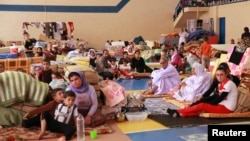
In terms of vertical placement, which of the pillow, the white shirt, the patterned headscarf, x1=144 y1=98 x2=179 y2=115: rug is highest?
the patterned headscarf

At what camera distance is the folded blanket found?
5117 mm

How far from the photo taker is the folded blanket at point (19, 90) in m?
5.12

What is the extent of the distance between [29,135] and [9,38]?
1326cm

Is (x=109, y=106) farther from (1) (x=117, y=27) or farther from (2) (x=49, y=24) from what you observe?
(1) (x=117, y=27)

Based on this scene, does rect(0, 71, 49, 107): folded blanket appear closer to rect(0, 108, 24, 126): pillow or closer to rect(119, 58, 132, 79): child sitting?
rect(0, 108, 24, 126): pillow

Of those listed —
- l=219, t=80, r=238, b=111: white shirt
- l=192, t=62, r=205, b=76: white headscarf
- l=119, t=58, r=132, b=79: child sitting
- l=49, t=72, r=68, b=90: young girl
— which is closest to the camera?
l=219, t=80, r=238, b=111: white shirt

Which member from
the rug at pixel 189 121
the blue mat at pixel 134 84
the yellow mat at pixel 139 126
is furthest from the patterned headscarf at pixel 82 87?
the blue mat at pixel 134 84

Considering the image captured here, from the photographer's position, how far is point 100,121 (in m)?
5.43

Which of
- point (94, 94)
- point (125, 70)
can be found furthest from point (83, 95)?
point (125, 70)

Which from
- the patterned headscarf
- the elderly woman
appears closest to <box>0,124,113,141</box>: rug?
the patterned headscarf

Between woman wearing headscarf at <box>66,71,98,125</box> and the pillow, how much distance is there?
0.77 metres

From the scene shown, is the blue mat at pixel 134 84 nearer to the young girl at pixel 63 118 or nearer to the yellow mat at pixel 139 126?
the yellow mat at pixel 139 126

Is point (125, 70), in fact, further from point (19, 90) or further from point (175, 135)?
point (175, 135)

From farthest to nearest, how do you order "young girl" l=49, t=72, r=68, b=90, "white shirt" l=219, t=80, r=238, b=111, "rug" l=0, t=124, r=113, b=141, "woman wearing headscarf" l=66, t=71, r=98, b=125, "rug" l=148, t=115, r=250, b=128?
"young girl" l=49, t=72, r=68, b=90, "white shirt" l=219, t=80, r=238, b=111, "rug" l=148, t=115, r=250, b=128, "woman wearing headscarf" l=66, t=71, r=98, b=125, "rug" l=0, t=124, r=113, b=141
